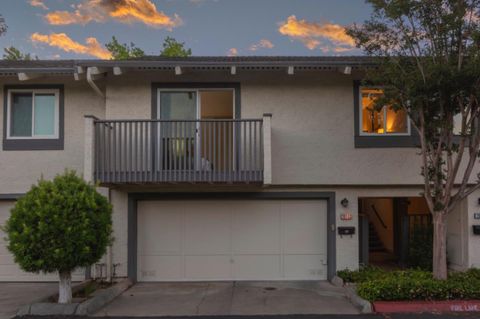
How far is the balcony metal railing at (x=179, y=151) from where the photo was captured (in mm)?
9812

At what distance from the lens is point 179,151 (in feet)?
32.7

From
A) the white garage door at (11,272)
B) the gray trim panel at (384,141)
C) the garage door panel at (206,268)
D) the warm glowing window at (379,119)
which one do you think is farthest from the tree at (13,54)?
the gray trim panel at (384,141)

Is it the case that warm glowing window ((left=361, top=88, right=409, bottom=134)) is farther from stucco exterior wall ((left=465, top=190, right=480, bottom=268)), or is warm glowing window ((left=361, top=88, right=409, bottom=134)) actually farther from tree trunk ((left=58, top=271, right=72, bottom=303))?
tree trunk ((left=58, top=271, right=72, bottom=303))

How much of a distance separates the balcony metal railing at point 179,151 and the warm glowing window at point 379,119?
2787 mm

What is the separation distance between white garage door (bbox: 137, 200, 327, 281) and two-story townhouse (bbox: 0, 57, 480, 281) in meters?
0.02

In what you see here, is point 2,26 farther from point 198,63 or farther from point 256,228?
point 256,228

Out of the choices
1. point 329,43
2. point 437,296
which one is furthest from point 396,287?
point 329,43

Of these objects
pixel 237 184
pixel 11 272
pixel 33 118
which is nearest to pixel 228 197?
pixel 237 184

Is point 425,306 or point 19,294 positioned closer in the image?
point 425,306

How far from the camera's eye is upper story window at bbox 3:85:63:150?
1091 centimetres

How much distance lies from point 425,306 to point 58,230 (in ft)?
21.4

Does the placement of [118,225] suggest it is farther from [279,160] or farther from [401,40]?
[401,40]

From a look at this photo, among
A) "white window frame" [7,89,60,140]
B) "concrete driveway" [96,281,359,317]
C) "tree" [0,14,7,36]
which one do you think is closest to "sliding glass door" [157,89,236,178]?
"concrete driveway" [96,281,359,317]

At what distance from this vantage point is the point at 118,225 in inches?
428
